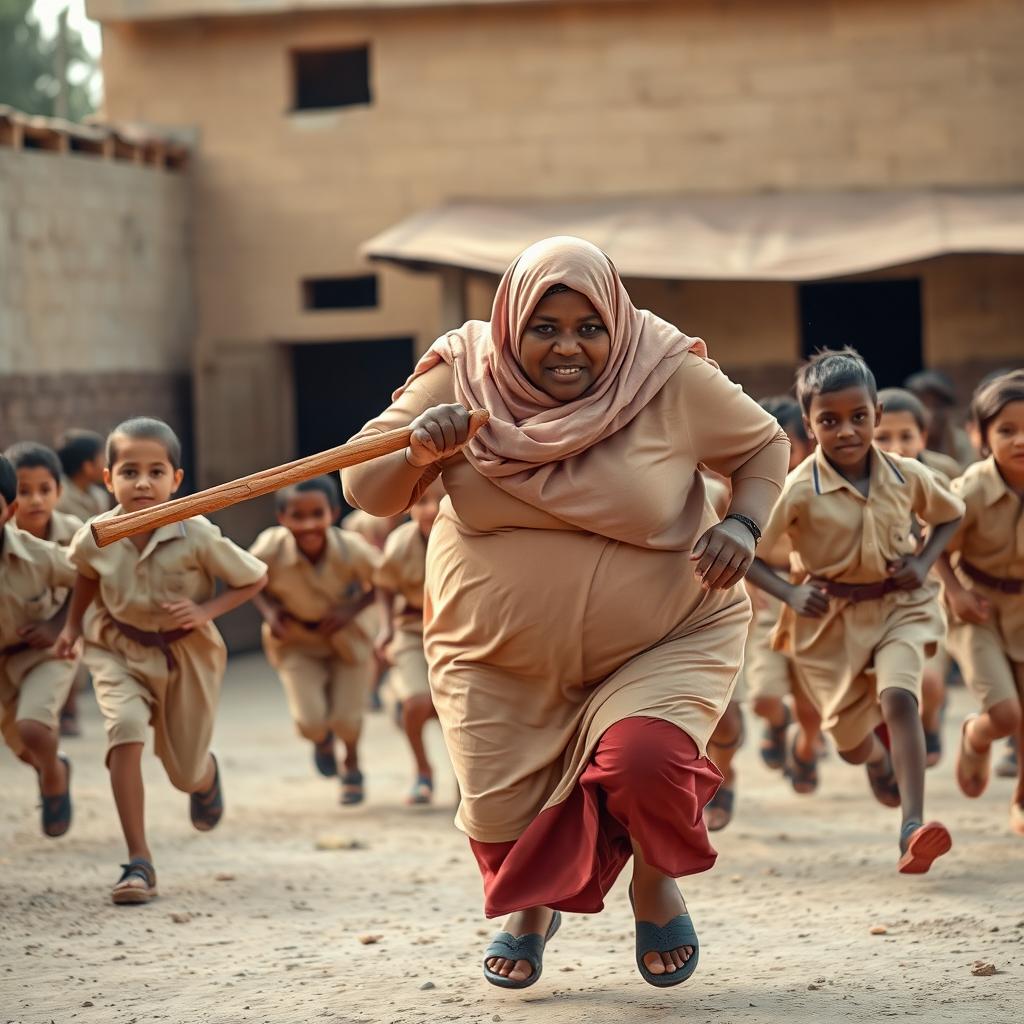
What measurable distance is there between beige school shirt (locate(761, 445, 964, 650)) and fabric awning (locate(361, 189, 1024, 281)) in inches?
236

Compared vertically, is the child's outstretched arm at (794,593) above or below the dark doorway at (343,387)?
below

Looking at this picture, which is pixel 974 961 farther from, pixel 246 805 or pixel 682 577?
pixel 246 805

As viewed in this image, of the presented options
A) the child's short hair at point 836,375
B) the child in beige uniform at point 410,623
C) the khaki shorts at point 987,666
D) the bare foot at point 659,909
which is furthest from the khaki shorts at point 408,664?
the bare foot at point 659,909

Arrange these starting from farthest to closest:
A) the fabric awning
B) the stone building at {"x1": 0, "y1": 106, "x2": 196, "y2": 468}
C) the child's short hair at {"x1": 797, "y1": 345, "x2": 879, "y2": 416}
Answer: the stone building at {"x1": 0, "y1": 106, "x2": 196, "y2": 468}
the fabric awning
the child's short hair at {"x1": 797, "y1": 345, "x2": 879, "y2": 416}

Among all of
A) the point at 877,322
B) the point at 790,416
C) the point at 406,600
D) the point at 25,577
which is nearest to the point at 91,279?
the point at 406,600

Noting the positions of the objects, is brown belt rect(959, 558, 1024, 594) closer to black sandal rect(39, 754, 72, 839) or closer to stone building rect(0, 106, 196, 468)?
black sandal rect(39, 754, 72, 839)

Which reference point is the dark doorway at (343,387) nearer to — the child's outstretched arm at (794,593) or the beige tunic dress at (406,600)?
the beige tunic dress at (406,600)

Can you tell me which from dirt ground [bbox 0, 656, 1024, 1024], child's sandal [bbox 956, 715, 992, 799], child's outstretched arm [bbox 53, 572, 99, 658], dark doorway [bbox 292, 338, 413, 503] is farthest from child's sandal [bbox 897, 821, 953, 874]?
dark doorway [bbox 292, 338, 413, 503]

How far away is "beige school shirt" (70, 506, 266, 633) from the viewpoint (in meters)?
6.16

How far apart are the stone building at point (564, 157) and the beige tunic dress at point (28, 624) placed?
6447mm

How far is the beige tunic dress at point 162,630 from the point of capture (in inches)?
243

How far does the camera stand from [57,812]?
6695 millimetres

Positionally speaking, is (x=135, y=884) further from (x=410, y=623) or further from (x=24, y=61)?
(x=24, y=61)

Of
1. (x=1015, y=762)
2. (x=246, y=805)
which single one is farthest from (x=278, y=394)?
(x=1015, y=762)
